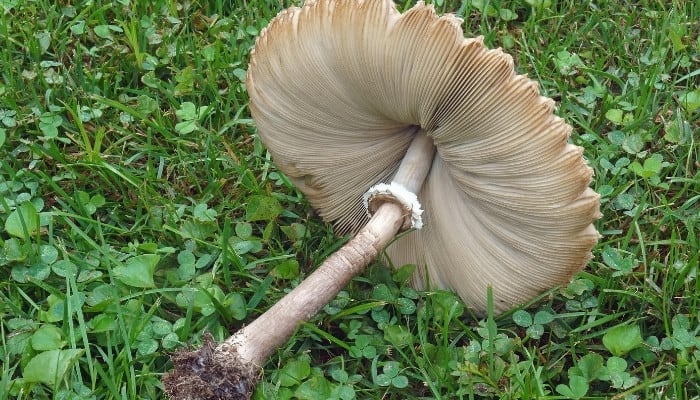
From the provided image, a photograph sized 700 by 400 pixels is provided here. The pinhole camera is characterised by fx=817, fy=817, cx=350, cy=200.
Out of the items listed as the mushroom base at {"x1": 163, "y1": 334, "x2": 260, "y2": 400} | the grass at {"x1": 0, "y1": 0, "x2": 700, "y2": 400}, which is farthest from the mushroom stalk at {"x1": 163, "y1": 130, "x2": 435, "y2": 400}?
the grass at {"x1": 0, "y1": 0, "x2": 700, "y2": 400}

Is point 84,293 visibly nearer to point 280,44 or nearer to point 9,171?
point 9,171

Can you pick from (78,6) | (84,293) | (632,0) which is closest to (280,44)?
(84,293)

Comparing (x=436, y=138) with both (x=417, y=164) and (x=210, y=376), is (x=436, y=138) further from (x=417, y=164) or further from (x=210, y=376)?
(x=210, y=376)

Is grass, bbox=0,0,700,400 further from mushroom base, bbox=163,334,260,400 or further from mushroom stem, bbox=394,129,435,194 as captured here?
mushroom stem, bbox=394,129,435,194

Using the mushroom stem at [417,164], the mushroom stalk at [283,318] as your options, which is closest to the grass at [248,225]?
the mushroom stalk at [283,318]

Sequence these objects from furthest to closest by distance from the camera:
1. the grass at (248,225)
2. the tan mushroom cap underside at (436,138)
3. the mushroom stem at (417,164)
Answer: the mushroom stem at (417,164)
the grass at (248,225)
the tan mushroom cap underside at (436,138)

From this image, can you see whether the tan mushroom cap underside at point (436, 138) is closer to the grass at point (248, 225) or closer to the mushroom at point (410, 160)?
the mushroom at point (410, 160)
